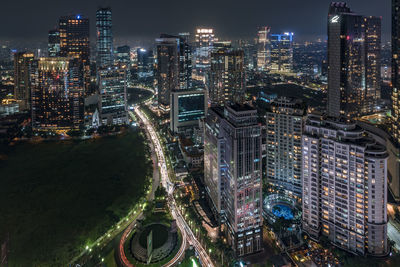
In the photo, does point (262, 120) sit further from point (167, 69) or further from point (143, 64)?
point (143, 64)

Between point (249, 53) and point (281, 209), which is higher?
point (249, 53)

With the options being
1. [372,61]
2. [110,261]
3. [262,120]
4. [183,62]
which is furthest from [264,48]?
[110,261]

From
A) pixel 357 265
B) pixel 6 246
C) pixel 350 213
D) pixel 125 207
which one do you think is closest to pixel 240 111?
pixel 350 213

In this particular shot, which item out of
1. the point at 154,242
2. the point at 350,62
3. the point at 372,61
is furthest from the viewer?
the point at 372,61

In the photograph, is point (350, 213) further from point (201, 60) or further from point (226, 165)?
point (201, 60)

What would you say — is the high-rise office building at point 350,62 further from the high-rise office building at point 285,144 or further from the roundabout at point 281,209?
the roundabout at point 281,209
